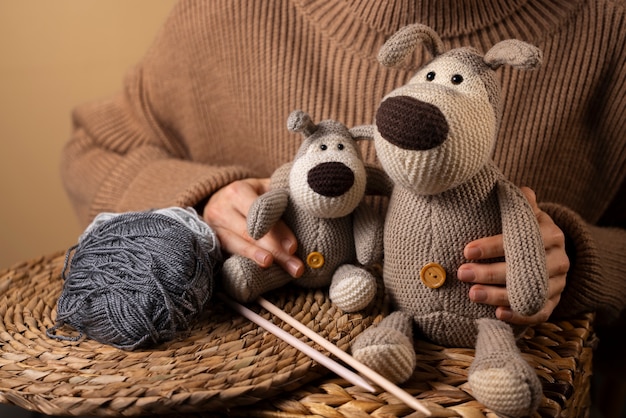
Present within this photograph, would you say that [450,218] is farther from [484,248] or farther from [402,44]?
[402,44]

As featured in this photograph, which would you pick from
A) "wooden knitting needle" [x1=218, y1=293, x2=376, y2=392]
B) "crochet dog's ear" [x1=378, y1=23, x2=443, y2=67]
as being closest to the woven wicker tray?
"wooden knitting needle" [x1=218, y1=293, x2=376, y2=392]

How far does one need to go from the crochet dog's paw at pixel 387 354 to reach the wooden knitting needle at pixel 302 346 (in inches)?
0.6

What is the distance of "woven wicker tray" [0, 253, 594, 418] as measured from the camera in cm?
47

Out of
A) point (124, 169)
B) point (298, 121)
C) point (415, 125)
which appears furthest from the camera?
point (124, 169)

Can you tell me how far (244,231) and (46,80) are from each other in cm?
70

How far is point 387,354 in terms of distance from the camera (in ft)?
1.56

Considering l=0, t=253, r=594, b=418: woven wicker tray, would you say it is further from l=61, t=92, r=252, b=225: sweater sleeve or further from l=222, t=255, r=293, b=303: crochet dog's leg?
Result: l=61, t=92, r=252, b=225: sweater sleeve

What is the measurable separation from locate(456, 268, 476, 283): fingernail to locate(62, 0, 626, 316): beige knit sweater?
0.18 meters

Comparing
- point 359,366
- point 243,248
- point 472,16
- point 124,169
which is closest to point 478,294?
point 359,366

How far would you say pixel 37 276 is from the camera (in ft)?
2.30

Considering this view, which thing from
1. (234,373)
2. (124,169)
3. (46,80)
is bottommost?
(234,373)

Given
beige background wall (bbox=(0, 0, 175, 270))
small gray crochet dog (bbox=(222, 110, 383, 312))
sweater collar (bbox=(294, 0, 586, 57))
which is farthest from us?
beige background wall (bbox=(0, 0, 175, 270))

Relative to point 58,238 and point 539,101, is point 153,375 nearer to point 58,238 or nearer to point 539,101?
point 539,101

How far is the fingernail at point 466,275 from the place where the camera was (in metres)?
0.51
